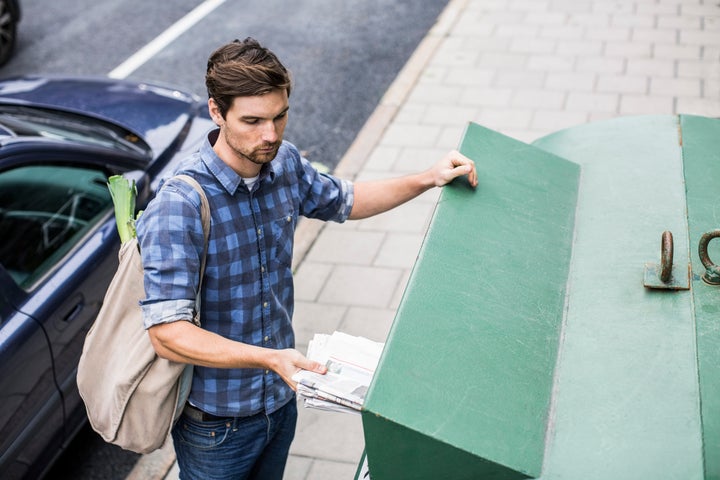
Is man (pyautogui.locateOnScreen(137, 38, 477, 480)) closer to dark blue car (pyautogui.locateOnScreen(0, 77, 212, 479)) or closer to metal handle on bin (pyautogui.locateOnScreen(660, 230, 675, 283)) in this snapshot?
metal handle on bin (pyautogui.locateOnScreen(660, 230, 675, 283))

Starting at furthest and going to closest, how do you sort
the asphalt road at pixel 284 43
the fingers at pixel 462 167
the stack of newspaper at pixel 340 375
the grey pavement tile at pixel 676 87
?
the asphalt road at pixel 284 43
the grey pavement tile at pixel 676 87
the fingers at pixel 462 167
the stack of newspaper at pixel 340 375

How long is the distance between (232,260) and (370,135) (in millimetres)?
4537

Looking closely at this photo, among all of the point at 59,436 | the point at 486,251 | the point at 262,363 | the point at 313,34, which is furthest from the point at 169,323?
the point at 313,34

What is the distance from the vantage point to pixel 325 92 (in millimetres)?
7664

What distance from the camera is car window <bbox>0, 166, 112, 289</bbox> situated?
3994 mm

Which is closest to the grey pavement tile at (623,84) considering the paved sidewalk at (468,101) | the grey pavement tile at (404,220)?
the paved sidewalk at (468,101)

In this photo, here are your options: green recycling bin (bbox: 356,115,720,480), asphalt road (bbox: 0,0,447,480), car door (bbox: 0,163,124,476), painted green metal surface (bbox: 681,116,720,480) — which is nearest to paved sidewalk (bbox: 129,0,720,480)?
asphalt road (bbox: 0,0,447,480)

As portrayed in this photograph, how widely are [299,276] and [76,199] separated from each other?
155cm

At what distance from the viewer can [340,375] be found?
84.8 inches

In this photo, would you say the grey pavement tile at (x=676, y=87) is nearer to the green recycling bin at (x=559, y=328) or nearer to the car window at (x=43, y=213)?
the green recycling bin at (x=559, y=328)

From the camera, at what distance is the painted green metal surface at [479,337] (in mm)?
1898

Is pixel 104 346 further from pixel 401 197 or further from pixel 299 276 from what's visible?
pixel 299 276

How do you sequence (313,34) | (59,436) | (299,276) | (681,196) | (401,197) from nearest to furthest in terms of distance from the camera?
(681,196), (401,197), (59,436), (299,276), (313,34)

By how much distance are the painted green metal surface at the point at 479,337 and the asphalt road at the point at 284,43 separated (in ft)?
13.4
